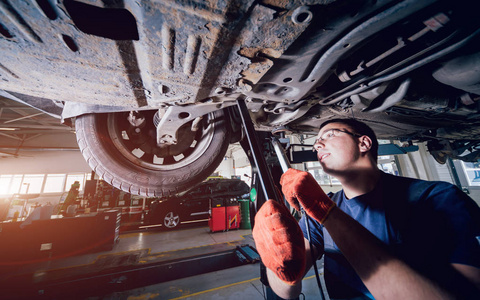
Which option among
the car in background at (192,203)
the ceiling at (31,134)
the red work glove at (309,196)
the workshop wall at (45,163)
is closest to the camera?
the red work glove at (309,196)

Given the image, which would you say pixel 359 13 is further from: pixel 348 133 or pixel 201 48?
pixel 348 133

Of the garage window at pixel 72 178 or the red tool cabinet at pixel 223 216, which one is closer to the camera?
the red tool cabinet at pixel 223 216

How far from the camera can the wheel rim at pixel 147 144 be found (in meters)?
1.40

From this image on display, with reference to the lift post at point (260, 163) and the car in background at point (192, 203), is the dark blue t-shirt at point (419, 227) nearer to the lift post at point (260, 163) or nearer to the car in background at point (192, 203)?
the lift post at point (260, 163)

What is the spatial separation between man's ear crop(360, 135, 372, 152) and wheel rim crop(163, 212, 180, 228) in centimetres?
635

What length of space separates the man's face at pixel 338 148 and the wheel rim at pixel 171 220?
6.15 meters

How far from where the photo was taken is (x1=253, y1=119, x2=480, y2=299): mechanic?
0.69 metres

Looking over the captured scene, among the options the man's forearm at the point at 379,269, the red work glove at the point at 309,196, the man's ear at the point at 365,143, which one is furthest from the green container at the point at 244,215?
the man's forearm at the point at 379,269

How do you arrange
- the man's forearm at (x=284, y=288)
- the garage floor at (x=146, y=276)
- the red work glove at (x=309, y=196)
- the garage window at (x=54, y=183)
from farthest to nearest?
the garage window at (x=54, y=183) → the garage floor at (x=146, y=276) → the man's forearm at (x=284, y=288) → the red work glove at (x=309, y=196)

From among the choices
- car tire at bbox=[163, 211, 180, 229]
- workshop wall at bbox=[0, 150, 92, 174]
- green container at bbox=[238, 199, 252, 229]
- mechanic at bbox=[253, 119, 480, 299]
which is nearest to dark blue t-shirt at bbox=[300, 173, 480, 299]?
mechanic at bbox=[253, 119, 480, 299]

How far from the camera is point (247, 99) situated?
1200mm

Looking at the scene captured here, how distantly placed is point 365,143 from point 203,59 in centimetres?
120

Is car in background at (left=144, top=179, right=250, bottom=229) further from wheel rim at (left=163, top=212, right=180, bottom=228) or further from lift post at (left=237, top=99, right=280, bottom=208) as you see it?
lift post at (left=237, top=99, right=280, bottom=208)

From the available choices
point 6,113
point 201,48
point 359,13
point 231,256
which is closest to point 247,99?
point 201,48
